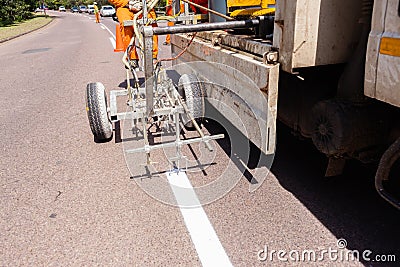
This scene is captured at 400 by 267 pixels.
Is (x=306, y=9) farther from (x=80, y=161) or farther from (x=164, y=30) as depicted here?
(x=80, y=161)

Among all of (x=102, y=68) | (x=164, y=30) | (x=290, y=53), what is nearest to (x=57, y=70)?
(x=102, y=68)

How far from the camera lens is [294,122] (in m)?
3.76

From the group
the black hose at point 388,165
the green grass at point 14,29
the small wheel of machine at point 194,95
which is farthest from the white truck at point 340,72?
the green grass at point 14,29

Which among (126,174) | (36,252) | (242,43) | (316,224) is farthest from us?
(126,174)

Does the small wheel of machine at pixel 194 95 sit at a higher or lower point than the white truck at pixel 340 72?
lower

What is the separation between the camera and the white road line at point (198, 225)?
297 cm

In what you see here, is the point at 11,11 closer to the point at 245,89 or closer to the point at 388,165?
the point at 245,89

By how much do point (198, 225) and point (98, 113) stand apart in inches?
91.6

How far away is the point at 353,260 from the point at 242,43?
212cm

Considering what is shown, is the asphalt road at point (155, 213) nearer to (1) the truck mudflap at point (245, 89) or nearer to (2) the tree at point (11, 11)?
(1) the truck mudflap at point (245, 89)

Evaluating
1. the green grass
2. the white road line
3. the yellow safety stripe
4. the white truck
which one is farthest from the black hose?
the green grass

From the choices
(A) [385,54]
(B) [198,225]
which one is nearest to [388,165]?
(A) [385,54]

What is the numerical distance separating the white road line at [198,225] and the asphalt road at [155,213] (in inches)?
0.8

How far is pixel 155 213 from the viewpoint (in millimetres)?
3602
